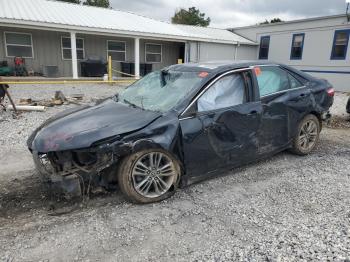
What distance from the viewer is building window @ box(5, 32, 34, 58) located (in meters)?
15.2

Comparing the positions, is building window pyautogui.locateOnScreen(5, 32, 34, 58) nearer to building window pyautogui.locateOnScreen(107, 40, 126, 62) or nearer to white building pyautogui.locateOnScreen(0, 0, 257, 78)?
white building pyautogui.locateOnScreen(0, 0, 257, 78)

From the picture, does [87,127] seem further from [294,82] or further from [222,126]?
[294,82]

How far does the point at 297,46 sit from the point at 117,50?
11.2 metres

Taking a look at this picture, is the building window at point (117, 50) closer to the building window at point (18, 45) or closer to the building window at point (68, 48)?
the building window at point (68, 48)

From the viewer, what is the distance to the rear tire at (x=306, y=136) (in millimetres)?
4840

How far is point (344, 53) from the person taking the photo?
16.2 m

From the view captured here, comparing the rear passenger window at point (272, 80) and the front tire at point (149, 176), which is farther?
the rear passenger window at point (272, 80)

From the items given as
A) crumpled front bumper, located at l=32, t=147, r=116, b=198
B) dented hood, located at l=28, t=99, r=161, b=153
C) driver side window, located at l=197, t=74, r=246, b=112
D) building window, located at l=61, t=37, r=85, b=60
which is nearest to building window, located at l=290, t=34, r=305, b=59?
building window, located at l=61, t=37, r=85, b=60

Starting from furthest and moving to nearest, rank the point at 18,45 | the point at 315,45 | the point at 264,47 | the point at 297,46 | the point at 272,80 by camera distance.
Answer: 1. the point at 264,47
2. the point at 297,46
3. the point at 315,45
4. the point at 18,45
5. the point at 272,80

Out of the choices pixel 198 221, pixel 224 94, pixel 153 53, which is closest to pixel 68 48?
pixel 153 53

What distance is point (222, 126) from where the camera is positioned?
3.75 metres

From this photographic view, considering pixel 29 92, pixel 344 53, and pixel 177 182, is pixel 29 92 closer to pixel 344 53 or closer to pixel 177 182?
pixel 177 182

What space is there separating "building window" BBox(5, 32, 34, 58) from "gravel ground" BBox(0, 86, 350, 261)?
13362 millimetres

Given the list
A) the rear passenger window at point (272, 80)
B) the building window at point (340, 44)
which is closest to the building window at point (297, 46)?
the building window at point (340, 44)
